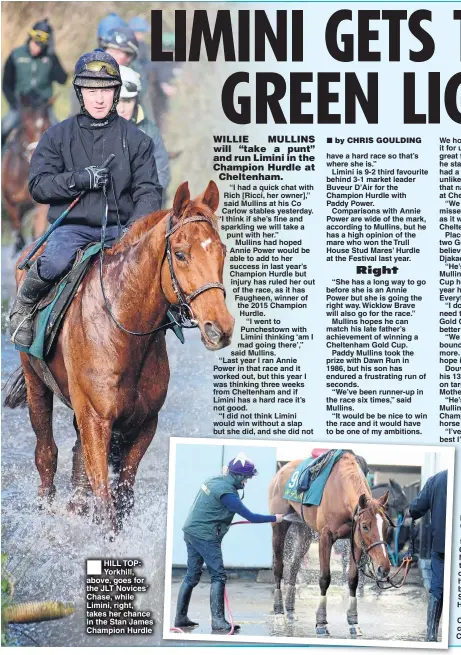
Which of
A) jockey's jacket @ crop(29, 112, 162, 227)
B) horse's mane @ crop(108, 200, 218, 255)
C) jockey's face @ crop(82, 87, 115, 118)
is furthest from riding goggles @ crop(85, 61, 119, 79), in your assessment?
horse's mane @ crop(108, 200, 218, 255)

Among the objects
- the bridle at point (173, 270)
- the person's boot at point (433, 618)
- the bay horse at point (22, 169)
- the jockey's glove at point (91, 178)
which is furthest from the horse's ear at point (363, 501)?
the bay horse at point (22, 169)

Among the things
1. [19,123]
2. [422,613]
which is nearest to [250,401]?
[422,613]

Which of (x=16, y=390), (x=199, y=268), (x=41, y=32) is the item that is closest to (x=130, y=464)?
(x=16, y=390)

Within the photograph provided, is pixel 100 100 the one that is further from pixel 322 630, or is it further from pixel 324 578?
pixel 322 630

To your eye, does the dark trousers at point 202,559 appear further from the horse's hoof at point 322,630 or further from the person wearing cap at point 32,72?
the person wearing cap at point 32,72

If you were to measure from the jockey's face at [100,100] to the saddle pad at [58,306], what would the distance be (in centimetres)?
98

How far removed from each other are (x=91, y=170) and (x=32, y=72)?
1.09m

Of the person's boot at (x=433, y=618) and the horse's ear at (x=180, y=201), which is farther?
the person's boot at (x=433, y=618)

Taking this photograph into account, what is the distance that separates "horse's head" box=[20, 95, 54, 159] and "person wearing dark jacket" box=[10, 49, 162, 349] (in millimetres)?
205

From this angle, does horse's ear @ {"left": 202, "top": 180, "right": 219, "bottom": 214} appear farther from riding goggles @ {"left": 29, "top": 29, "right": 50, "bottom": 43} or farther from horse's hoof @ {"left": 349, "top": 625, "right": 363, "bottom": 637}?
horse's hoof @ {"left": 349, "top": 625, "right": 363, "bottom": 637}

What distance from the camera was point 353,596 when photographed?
25.5ft

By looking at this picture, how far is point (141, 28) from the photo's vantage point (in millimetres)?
8281

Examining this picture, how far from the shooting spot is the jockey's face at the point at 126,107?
27.1 ft

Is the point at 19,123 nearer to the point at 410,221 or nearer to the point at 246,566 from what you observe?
the point at 410,221
